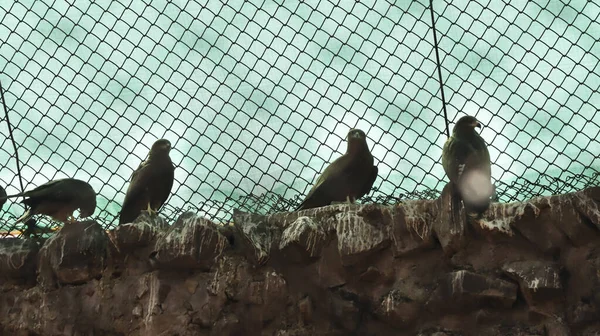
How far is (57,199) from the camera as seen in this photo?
7527 millimetres

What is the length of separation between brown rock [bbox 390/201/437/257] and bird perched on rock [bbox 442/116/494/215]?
0.65ft

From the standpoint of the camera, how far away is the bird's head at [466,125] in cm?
717

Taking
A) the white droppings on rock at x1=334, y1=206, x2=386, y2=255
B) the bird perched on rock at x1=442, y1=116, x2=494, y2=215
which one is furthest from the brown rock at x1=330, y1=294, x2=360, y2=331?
the bird perched on rock at x1=442, y1=116, x2=494, y2=215

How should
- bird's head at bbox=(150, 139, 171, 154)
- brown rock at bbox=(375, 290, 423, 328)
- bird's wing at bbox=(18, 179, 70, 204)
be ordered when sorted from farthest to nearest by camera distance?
bird's head at bbox=(150, 139, 171, 154), bird's wing at bbox=(18, 179, 70, 204), brown rock at bbox=(375, 290, 423, 328)

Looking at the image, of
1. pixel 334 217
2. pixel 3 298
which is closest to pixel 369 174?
pixel 334 217

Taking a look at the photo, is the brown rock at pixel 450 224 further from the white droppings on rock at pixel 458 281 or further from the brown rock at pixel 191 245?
the brown rock at pixel 191 245

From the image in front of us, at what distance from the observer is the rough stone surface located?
6.59 m

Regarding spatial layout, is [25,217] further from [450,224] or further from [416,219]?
[450,224]

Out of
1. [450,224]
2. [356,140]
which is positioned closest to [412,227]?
[450,224]

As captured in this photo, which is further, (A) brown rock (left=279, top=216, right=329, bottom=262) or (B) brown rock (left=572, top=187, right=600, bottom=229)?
(A) brown rock (left=279, top=216, right=329, bottom=262)

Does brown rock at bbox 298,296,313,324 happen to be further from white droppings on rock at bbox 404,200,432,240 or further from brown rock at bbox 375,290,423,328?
white droppings on rock at bbox 404,200,432,240

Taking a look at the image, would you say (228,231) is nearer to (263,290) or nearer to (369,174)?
(263,290)

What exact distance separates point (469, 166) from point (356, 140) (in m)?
0.84

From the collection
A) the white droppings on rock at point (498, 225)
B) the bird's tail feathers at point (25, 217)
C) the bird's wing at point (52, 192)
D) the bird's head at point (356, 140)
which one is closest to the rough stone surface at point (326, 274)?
the white droppings on rock at point (498, 225)
